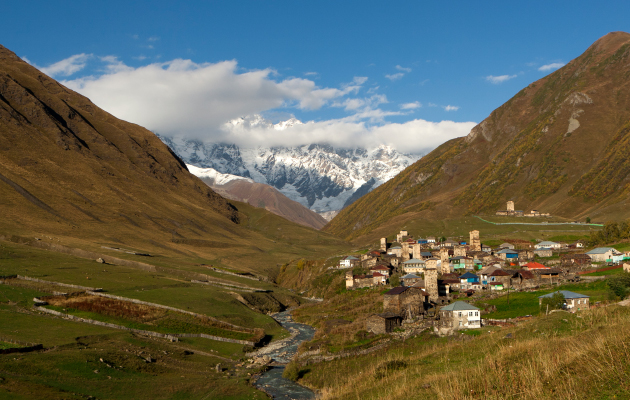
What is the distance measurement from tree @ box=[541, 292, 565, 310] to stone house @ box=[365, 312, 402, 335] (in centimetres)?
1942

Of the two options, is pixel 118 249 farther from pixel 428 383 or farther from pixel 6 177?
pixel 428 383

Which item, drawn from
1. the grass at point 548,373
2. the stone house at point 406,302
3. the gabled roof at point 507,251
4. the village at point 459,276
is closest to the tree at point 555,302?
the village at point 459,276

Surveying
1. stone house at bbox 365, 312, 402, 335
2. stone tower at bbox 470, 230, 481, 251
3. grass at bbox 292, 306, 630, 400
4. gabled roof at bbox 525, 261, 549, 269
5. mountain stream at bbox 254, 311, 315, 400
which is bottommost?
mountain stream at bbox 254, 311, 315, 400

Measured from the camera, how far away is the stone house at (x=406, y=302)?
79.3m

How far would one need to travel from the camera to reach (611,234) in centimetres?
12900

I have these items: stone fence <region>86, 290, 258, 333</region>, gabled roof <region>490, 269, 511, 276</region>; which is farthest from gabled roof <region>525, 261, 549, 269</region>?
stone fence <region>86, 290, 258, 333</region>

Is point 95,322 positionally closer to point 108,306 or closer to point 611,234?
point 108,306

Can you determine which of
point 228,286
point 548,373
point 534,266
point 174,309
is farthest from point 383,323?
point 228,286

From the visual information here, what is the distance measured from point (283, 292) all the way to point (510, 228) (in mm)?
88078

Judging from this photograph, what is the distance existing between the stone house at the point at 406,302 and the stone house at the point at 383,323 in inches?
198

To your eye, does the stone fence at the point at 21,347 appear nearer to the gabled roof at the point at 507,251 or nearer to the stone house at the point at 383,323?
the stone house at the point at 383,323

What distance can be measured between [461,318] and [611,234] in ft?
288

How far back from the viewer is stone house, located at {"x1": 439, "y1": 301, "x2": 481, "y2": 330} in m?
61.9

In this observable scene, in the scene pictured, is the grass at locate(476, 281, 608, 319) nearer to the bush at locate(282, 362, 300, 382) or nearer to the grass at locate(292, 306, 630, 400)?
the bush at locate(282, 362, 300, 382)
